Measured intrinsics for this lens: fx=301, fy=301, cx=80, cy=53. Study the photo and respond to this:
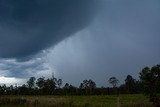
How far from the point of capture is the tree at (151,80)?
91.6 ft

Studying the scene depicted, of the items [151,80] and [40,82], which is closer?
[151,80]

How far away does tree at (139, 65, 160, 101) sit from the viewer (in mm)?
27906

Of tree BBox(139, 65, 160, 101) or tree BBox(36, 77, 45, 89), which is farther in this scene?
tree BBox(36, 77, 45, 89)

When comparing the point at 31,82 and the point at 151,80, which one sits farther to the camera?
the point at 31,82

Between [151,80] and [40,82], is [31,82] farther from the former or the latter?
[151,80]

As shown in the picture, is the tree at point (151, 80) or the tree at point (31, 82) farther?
the tree at point (31, 82)

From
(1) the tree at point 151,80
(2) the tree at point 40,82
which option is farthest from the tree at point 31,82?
(1) the tree at point 151,80

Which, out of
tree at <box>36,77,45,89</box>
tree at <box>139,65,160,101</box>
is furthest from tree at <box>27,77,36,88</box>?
tree at <box>139,65,160,101</box>

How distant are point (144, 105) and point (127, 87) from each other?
115 metres

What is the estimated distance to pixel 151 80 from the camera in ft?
92.0

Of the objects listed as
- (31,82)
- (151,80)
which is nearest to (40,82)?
(31,82)

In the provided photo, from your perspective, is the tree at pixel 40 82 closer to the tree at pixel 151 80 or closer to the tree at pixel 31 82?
the tree at pixel 31 82

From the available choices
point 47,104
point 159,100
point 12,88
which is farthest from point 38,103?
point 12,88

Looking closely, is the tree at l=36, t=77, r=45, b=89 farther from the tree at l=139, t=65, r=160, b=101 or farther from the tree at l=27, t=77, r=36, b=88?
the tree at l=139, t=65, r=160, b=101
